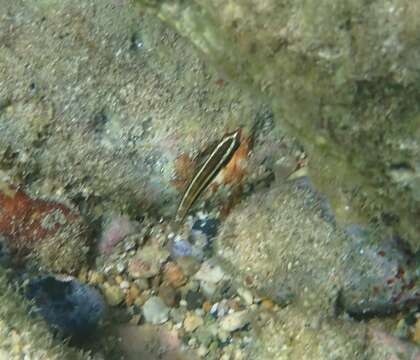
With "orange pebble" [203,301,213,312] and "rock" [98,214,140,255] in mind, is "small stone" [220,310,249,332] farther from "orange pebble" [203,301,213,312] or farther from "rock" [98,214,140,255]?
"rock" [98,214,140,255]

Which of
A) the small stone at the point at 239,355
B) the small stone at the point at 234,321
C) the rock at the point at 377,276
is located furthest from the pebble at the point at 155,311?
the rock at the point at 377,276

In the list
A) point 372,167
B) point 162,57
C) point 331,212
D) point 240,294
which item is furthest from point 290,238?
point 162,57

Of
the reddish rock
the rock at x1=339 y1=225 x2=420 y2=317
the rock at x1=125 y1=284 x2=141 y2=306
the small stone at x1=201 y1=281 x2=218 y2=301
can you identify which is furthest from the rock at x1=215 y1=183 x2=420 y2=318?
the reddish rock

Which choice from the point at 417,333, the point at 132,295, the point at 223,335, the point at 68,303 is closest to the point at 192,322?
the point at 223,335

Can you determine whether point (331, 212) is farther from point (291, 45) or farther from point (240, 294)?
point (291, 45)

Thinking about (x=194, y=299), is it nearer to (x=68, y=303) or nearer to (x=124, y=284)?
(x=124, y=284)

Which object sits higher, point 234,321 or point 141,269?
point 141,269

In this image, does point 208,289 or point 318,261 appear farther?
point 208,289
